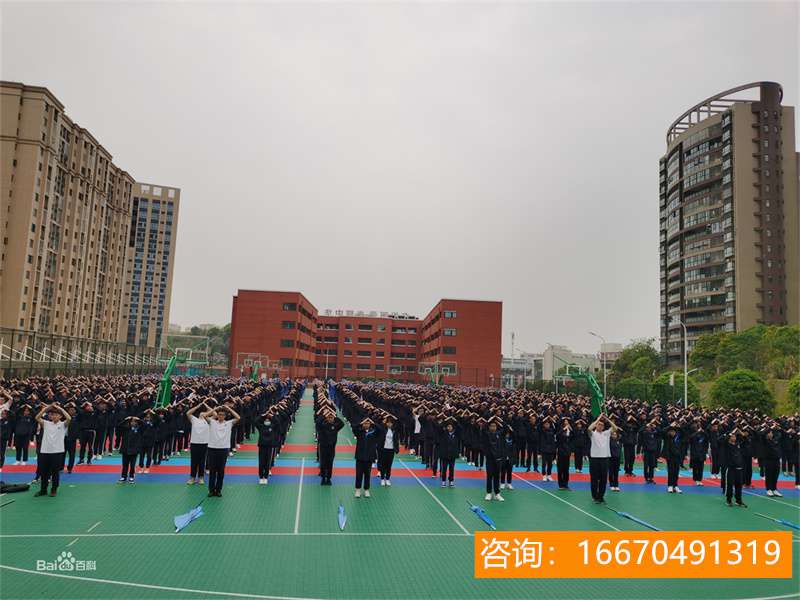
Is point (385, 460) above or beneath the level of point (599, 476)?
beneath

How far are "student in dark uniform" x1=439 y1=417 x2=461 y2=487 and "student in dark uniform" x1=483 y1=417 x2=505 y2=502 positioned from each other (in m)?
1.27

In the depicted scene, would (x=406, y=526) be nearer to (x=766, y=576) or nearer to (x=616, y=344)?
(x=766, y=576)

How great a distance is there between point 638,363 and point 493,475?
71.7 m

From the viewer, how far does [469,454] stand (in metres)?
19.1

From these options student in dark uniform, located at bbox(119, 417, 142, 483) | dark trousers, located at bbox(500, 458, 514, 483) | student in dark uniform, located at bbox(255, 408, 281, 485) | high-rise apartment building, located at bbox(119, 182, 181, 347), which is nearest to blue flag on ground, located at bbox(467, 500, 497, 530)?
dark trousers, located at bbox(500, 458, 514, 483)

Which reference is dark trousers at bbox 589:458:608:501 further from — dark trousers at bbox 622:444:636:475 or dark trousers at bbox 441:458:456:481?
dark trousers at bbox 622:444:636:475

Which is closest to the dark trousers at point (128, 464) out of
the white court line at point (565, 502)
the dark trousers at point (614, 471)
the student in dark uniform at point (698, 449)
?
the white court line at point (565, 502)

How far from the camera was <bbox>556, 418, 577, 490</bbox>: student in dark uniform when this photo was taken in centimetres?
1454

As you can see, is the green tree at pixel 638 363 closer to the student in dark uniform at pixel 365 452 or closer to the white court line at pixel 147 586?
the student in dark uniform at pixel 365 452

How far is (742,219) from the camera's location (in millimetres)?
79062

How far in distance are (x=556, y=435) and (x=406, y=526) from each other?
6.36 metres

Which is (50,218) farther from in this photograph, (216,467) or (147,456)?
(216,467)

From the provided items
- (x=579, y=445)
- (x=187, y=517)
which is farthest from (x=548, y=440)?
(x=187, y=517)

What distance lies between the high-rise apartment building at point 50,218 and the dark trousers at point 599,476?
69.0m
